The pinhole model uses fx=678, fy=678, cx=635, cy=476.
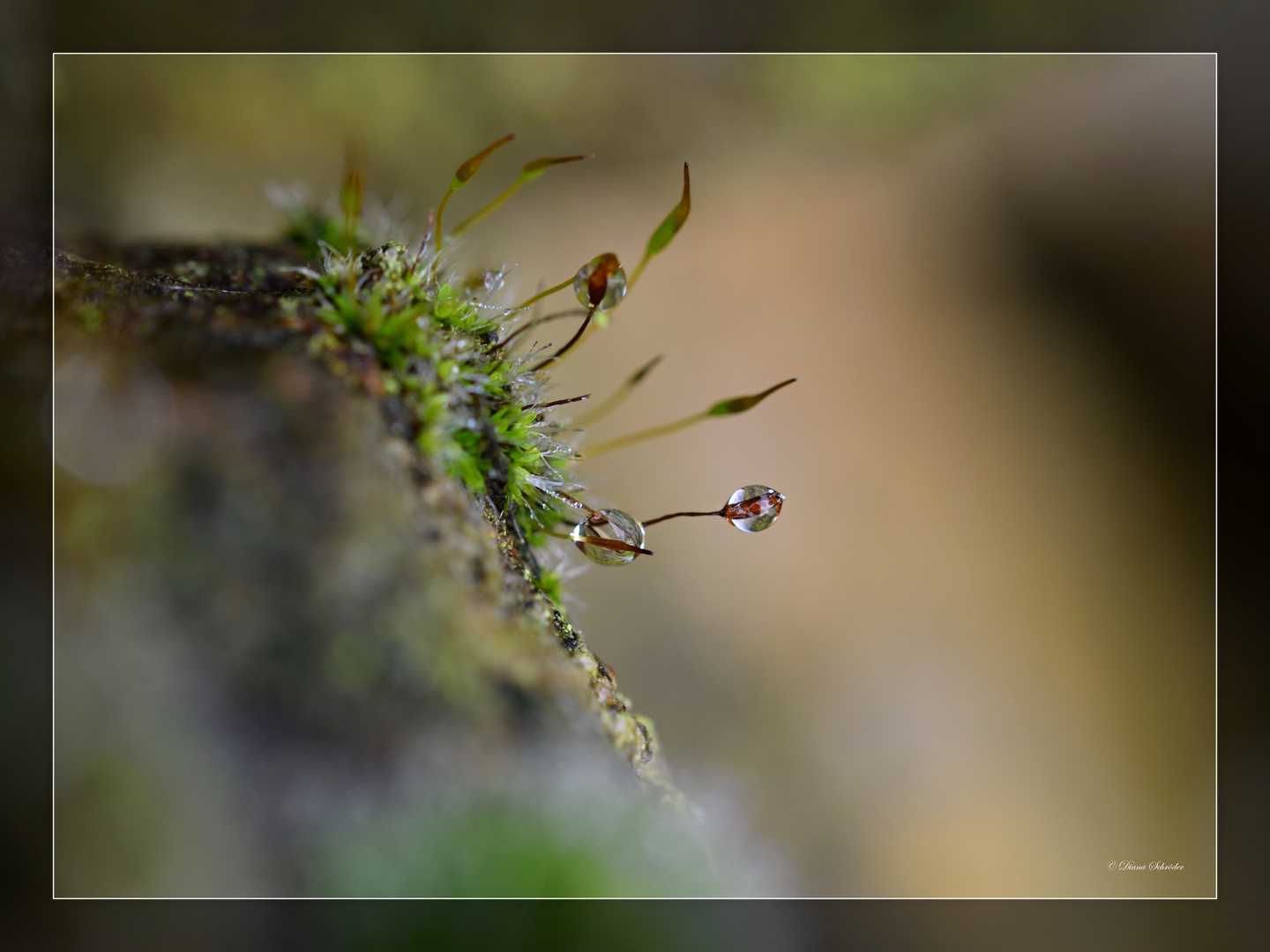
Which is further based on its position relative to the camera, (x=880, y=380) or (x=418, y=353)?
(x=880, y=380)

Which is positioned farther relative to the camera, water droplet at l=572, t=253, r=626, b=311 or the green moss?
water droplet at l=572, t=253, r=626, b=311

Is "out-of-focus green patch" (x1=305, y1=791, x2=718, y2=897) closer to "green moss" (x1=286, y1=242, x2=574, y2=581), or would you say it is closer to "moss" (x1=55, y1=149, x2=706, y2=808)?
"moss" (x1=55, y1=149, x2=706, y2=808)

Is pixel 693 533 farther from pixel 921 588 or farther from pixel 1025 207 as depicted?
→ pixel 1025 207

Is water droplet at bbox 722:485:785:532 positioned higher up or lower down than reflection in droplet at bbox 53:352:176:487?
lower down

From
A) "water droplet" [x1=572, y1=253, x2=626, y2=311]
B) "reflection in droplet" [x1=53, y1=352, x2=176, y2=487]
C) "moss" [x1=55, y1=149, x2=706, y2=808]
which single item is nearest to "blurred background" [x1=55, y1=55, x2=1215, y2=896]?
"moss" [x1=55, y1=149, x2=706, y2=808]

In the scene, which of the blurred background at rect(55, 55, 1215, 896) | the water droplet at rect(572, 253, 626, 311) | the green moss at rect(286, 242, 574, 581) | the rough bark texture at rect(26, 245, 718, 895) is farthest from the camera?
the blurred background at rect(55, 55, 1215, 896)

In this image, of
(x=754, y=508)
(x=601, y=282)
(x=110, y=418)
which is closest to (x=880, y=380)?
(x=754, y=508)

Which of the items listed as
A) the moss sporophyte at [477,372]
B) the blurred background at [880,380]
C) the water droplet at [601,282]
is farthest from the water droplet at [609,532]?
the blurred background at [880,380]

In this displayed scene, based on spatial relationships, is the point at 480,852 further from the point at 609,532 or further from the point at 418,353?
the point at 418,353
